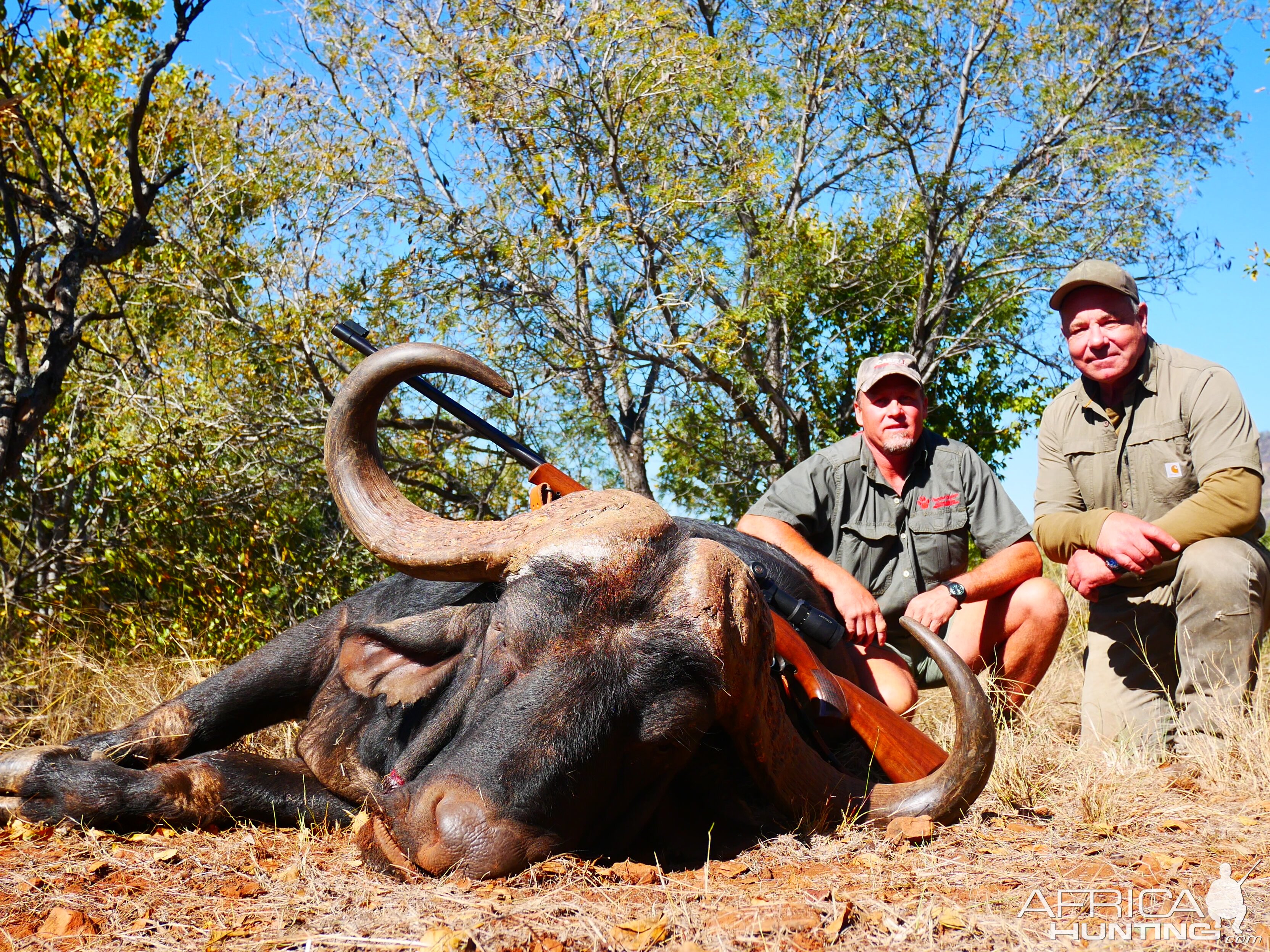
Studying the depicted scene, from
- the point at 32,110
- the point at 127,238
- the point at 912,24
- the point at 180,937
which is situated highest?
the point at 912,24

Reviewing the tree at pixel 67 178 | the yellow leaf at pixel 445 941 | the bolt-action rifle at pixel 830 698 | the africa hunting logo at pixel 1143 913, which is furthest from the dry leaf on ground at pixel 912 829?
the tree at pixel 67 178

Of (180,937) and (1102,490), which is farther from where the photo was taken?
(1102,490)

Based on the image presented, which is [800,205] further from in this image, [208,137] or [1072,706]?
[1072,706]

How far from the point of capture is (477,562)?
9.70 feet

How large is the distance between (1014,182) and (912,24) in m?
1.76

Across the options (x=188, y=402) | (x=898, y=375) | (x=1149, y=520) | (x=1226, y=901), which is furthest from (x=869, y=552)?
(x=188, y=402)

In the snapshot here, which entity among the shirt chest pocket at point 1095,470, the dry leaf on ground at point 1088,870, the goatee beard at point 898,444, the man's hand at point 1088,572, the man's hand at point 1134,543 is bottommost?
the dry leaf on ground at point 1088,870

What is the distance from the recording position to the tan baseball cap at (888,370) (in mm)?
4945

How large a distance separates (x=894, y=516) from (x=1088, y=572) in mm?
903

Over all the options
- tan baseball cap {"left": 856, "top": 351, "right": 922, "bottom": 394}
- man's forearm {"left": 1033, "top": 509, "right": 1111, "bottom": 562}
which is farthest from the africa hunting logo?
tan baseball cap {"left": 856, "top": 351, "right": 922, "bottom": 394}

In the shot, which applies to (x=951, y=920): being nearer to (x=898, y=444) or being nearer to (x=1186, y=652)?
(x=1186, y=652)

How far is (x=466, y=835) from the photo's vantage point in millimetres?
2607

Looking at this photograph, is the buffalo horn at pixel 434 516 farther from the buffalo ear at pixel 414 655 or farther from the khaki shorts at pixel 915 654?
the khaki shorts at pixel 915 654

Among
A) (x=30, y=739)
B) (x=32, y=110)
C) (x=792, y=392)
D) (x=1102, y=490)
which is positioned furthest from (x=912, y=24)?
(x=30, y=739)
